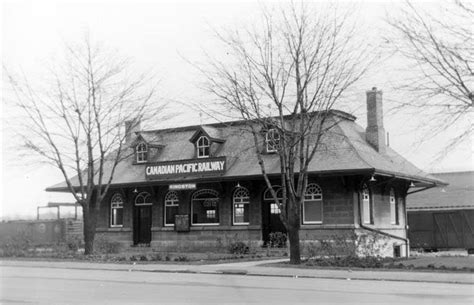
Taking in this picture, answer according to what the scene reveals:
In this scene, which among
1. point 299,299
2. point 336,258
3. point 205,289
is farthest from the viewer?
point 336,258

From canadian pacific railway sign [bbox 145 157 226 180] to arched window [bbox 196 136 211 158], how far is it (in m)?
1.28

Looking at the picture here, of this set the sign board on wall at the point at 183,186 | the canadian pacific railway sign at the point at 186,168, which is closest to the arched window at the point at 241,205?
the canadian pacific railway sign at the point at 186,168

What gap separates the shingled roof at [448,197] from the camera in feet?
120

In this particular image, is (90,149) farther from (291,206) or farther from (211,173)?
(291,206)

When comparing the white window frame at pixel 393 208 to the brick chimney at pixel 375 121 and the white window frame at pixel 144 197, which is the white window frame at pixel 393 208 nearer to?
the brick chimney at pixel 375 121

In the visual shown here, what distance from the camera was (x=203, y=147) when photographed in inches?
1272

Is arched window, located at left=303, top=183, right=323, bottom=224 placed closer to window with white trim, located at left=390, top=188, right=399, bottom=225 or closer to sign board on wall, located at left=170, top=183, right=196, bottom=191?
window with white trim, located at left=390, top=188, right=399, bottom=225

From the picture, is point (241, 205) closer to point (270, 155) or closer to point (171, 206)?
point (270, 155)

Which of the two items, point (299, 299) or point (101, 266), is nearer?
point (299, 299)

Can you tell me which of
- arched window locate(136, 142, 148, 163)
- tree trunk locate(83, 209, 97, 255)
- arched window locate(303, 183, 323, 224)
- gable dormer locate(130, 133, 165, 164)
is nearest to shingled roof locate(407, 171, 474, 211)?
arched window locate(303, 183, 323, 224)

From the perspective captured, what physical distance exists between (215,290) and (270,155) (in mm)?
16938

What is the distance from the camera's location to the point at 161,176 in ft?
104

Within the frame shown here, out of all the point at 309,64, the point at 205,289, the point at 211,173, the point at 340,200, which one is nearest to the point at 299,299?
the point at 205,289

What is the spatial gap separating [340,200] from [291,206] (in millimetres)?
6374
